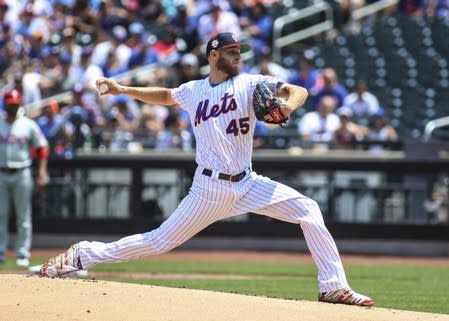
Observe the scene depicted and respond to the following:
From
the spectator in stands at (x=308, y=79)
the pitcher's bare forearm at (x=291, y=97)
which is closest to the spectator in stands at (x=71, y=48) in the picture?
the spectator in stands at (x=308, y=79)

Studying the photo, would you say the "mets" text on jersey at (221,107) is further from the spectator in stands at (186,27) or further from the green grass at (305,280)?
the spectator in stands at (186,27)

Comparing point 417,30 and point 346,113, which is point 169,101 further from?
point 417,30

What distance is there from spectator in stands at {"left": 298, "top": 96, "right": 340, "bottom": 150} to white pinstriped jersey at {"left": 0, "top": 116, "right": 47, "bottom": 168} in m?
4.88

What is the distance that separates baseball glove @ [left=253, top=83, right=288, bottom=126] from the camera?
7.91 m

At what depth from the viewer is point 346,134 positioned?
1747 centimetres

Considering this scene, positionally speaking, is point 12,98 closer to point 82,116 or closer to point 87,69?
point 82,116

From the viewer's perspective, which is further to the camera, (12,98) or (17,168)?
(17,168)

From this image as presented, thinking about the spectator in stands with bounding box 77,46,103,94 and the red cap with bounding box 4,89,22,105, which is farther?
the spectator in stands with bounding box 77,46,103,94

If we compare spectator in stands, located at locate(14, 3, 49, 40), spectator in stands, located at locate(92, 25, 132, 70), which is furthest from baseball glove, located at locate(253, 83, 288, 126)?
spectator in stands, located at locate(14, 3, 49, 40)

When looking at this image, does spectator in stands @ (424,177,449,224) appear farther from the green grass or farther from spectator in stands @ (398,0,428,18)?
spectator in stands @ (398,0,428,18)

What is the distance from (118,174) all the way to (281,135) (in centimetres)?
267

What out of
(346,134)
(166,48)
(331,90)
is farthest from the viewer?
(166,48)

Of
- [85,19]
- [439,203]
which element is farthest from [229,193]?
[85,19]

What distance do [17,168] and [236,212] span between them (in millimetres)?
6657
